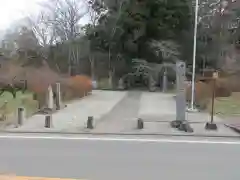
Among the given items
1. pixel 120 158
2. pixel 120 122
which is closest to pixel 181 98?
pixel 120 122

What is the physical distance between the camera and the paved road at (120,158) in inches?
259

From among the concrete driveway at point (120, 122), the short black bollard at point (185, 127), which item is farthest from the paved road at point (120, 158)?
the concrete driveway at point (120, 122)

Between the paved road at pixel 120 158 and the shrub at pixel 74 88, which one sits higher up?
the shrub at pixel 74 88

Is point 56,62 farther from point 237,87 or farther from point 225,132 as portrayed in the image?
point 225,132

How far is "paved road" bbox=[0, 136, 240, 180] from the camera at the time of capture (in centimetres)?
659

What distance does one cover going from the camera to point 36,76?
2583cm

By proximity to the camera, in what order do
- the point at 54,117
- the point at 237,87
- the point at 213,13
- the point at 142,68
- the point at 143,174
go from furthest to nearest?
the point at 213,13, the point at 142,68, the point at 237,87, the point at 54,117, the point at 143,174

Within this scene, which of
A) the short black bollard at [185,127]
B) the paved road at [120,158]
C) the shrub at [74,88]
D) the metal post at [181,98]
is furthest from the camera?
the shrub at [74,88]

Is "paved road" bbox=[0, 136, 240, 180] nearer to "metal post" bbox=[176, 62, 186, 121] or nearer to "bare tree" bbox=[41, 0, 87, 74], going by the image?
"metal post" bbox=[176, 62, 186, 121]

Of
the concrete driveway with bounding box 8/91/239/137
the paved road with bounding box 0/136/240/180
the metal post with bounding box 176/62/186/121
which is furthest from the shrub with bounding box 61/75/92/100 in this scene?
the paved road with bounding box 0/136/240/180

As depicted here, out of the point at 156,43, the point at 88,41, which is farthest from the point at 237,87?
the point at 88,41

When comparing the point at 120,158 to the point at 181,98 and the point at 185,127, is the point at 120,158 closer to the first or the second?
the point at 185,127

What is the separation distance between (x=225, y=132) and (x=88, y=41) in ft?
103

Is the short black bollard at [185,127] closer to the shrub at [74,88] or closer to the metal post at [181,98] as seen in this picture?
the metal post at [181,98]
